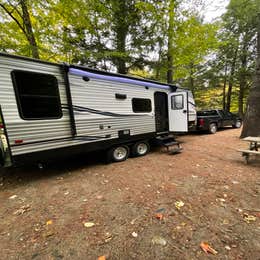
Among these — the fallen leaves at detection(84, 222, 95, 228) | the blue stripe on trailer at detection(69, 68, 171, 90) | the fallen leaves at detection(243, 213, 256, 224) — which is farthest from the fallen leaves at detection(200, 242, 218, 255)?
the blue stripe on trailer at detection(69, 68, 171, 90)

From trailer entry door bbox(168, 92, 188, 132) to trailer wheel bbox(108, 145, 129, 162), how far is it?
2678 millimetres

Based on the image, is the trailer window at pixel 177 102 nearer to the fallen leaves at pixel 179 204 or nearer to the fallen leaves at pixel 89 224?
the fallen leaves at pixel 179 204

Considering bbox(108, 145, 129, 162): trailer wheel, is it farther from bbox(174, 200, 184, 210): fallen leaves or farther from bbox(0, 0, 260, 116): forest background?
bbox(0, 0, 260, 116): forest background

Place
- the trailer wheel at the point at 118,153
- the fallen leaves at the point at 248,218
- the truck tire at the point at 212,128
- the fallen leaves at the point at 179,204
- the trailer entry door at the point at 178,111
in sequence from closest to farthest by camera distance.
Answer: the fallen leaves at the point at 248,218, the fallen leaves at the point at 179,204, the trailer wheel at the point at 118,153, the trailer entry door at the point at 178,111, the truck tire at the point at 212,128

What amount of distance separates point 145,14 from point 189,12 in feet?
7.59

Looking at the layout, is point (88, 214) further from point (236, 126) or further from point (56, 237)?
point (236, 126)

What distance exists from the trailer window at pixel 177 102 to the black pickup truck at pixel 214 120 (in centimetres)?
333

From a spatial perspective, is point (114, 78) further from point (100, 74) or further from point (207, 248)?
point (207, 248)

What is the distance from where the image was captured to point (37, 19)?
6.71 meters

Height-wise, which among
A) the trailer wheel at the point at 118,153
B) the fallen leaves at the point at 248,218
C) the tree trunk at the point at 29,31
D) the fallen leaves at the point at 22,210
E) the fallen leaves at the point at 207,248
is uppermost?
the tree trunk at the point at 29,31

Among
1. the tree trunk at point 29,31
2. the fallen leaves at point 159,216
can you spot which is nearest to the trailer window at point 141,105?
the fallen leaves at point 159,216

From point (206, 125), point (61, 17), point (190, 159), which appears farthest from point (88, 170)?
point (206, 125)

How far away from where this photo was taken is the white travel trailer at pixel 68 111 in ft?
10.5

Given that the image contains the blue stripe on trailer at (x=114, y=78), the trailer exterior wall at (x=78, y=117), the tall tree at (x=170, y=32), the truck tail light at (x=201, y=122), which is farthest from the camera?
the truck tail light at (x=201, y=122)
